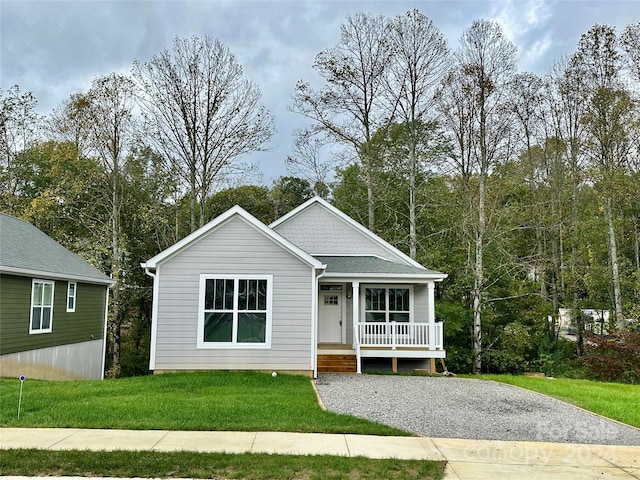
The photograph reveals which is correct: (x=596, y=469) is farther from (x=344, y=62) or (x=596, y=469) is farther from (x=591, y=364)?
(x=344, y=62)

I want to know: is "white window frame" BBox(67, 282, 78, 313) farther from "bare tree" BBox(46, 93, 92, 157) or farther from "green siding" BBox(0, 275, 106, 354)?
"bare tree" BBox(46, 93, 92, 157)

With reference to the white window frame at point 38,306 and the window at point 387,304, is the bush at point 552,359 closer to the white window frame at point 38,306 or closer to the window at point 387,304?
the window at point 387,304

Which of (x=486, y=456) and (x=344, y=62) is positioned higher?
(x=344, y=62)

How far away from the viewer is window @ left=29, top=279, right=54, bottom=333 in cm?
1270

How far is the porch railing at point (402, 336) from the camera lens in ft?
43.6

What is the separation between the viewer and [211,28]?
16.9 m

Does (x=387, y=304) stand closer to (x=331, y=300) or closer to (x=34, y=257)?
(x=331, y=300)

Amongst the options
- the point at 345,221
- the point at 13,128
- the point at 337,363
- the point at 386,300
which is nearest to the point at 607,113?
the point at 345,221

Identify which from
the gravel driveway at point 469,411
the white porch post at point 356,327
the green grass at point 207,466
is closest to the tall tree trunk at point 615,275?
the gravel driveway at point 469,411

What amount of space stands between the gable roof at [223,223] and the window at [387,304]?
3879 millimetres

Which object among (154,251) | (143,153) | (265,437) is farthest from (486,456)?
(154,251)

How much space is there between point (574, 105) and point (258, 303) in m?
16.8

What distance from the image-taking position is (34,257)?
1335 centimetres

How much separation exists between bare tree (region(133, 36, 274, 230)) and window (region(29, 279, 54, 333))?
5.62 meters
